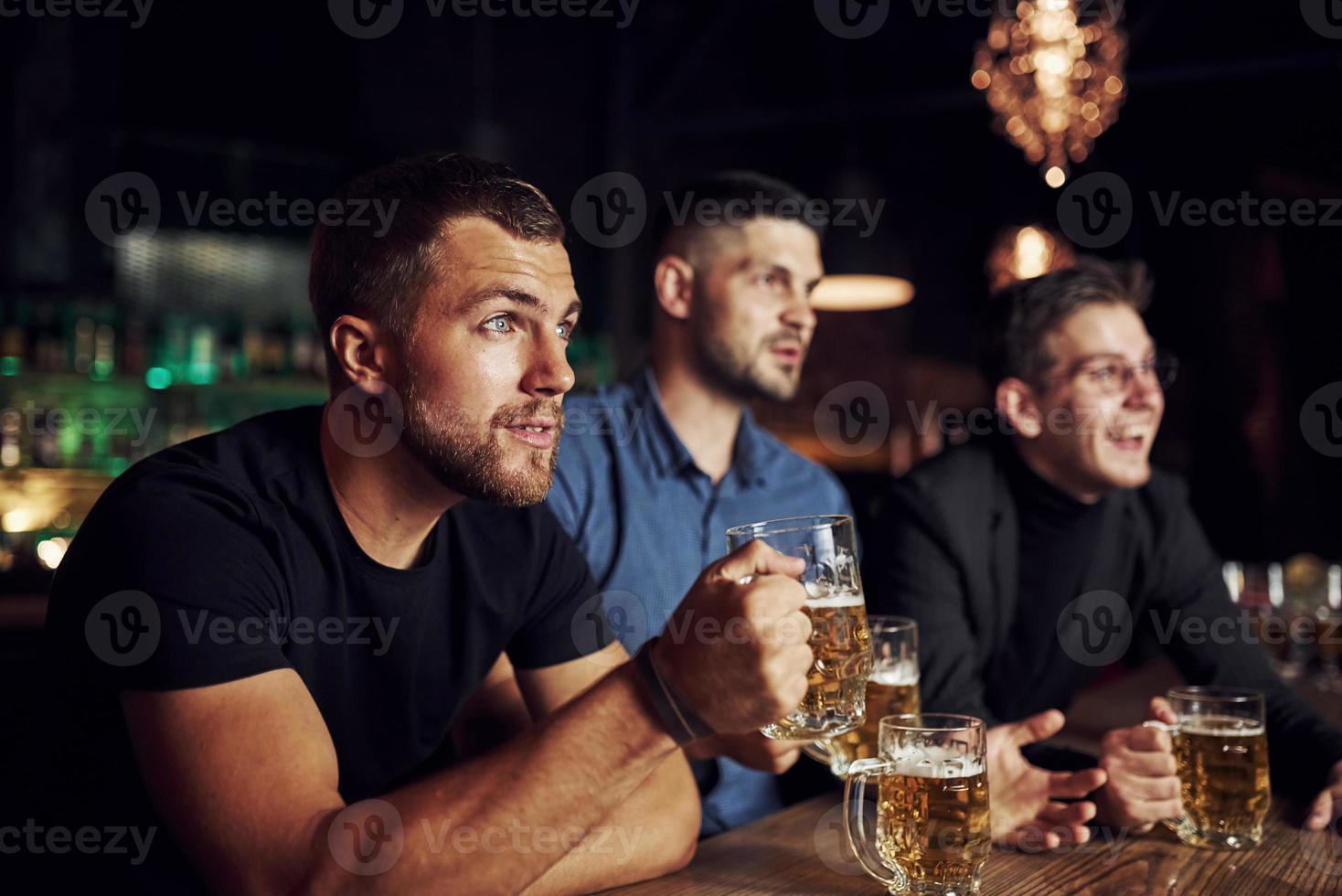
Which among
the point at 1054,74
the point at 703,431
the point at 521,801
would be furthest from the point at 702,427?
the point at 1054,74

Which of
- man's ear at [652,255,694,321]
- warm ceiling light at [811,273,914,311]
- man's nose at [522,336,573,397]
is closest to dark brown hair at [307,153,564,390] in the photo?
man's nose at [522,336,573,397]

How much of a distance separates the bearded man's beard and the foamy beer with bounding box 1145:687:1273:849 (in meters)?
0.83

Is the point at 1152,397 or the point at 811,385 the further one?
the point at 811,385

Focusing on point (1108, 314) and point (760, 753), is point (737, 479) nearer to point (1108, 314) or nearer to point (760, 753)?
point (1108, 314)

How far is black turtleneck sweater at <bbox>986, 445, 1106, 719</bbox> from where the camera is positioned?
86.0 inches

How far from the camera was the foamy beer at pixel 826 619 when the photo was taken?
1082 millimetres

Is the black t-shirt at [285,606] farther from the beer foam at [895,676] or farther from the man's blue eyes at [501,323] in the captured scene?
the beer foam at [895,676]

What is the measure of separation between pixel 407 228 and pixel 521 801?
69cm

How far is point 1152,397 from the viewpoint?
208cm

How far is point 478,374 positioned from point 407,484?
0.18m

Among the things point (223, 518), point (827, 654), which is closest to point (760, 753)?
point (827, 654)

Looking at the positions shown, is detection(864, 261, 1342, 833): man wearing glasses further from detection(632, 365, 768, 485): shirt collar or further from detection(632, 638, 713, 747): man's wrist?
detection(632, 638, 713, 747): man's wrist

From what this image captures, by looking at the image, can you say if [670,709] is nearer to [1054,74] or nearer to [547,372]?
[547,372]

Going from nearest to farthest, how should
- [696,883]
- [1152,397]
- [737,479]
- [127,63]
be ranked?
[696,883]
[1152,397]
[737,479]
[127,63]
